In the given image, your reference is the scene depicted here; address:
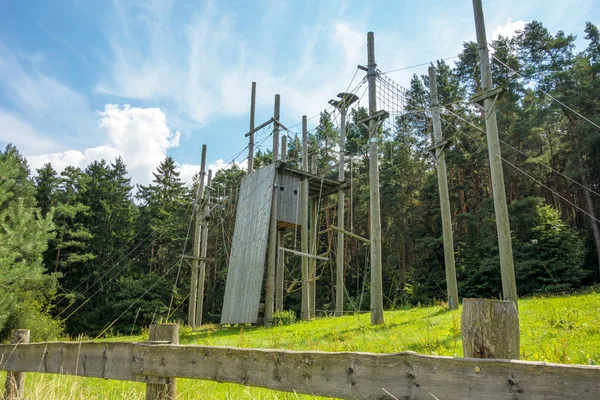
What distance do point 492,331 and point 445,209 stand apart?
35.3ft

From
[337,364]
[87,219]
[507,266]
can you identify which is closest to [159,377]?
[337,364]

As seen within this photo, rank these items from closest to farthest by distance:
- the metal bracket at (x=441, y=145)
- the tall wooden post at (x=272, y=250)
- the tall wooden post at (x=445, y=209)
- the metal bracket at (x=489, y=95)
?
the metal bracket at (x=489, y=95)
the tall wooden post at (x=445, y=209)
the metal bracket at (x=441, y=145)
the tall wooden post at (x=272, y=250)

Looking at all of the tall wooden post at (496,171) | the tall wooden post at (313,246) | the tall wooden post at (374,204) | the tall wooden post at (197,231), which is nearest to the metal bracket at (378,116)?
the tall wooden post at (374,204)

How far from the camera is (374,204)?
1144 centimetres

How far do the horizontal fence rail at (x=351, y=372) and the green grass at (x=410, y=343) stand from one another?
3.54ft

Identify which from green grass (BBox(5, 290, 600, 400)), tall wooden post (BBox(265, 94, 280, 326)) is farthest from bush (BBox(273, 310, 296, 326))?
green grass (BBox(5, 290, 600, 400))

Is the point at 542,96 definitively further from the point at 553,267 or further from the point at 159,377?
the point at 159,377

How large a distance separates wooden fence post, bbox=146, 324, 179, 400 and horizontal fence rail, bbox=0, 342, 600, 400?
0.07 meters

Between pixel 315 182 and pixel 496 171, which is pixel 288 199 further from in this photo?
pixel 496 171

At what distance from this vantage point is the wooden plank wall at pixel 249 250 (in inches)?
616

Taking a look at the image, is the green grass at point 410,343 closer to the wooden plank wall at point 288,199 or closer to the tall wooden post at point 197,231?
the wooden plank wall at point 288,199

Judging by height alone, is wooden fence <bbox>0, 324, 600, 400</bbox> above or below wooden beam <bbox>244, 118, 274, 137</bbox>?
below

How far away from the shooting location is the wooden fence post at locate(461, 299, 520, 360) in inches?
98.4

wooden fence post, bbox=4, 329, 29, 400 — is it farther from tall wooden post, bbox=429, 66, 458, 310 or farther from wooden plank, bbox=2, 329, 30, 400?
tall wooden post, bbox=429, 66, 458, 310
